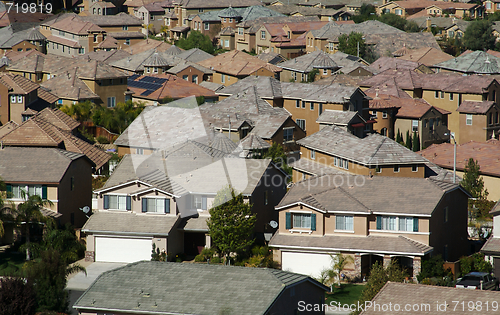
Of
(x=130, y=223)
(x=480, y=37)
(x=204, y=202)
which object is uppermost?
(x=480, y=37)

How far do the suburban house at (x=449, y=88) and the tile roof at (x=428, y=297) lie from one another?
57922 mm

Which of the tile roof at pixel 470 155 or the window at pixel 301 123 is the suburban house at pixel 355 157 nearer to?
the tile roof at pixel 470 155

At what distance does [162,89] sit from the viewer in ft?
346

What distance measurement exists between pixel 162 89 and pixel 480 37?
66.4 meters

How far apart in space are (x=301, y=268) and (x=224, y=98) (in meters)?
44.8

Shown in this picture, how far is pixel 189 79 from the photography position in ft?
394

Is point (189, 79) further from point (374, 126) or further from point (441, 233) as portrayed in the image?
point (441, 233)

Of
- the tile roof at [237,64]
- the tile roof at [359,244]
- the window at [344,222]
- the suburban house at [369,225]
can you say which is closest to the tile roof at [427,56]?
the tile roof at [237,64]

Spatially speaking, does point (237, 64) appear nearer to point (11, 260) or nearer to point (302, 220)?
point (302, 220)

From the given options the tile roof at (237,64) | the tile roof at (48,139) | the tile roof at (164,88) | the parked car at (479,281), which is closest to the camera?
the parked car at (479,281)

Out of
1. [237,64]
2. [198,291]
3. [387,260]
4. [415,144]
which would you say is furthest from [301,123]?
[198,291]

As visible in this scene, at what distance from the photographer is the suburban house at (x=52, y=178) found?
206ft

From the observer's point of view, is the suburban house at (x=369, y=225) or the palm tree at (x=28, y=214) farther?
the palm tree at (x=28, y=214)

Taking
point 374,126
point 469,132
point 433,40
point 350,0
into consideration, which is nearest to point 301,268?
point 374,126
